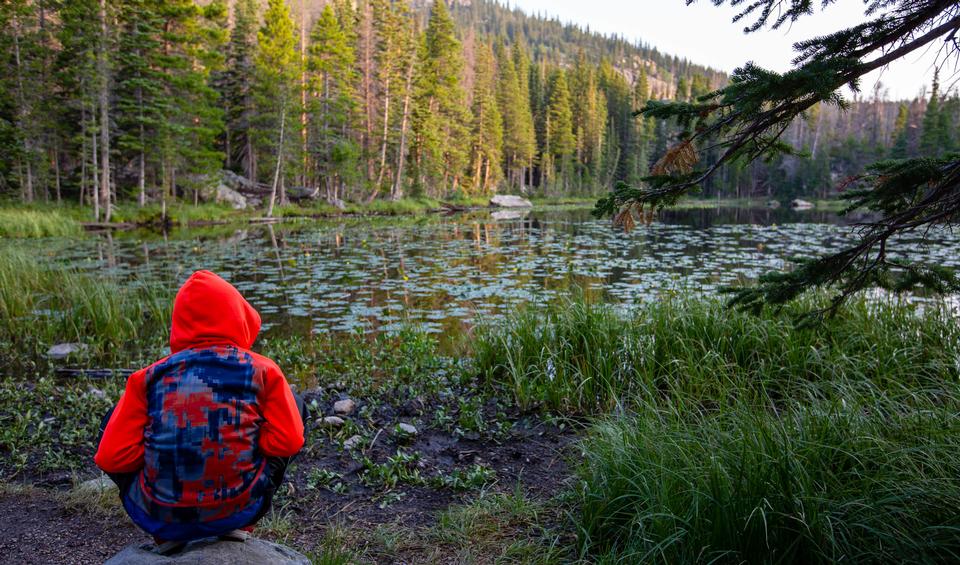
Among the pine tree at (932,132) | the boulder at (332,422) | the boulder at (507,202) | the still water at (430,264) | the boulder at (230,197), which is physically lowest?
the boulder at (332,422)

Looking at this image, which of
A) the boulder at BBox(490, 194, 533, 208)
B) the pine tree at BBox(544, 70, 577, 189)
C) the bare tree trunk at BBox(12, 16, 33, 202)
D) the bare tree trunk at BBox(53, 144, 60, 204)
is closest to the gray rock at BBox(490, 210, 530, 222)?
the boulder at BBox(490, 194, 533, 208)

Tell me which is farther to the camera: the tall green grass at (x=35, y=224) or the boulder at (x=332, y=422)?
the tall green grass at (x=35, y=224)

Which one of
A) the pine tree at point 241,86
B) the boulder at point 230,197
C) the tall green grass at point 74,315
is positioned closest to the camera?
the tall green grass at point 74,315

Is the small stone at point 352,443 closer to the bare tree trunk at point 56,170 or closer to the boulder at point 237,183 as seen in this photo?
the bare tree trunk at point 56,170

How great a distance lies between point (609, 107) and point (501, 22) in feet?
402

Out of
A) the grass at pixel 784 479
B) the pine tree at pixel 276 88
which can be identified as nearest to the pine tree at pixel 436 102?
the pine tree at pixel 276 88

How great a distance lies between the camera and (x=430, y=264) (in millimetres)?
14430

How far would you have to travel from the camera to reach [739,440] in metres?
2.64

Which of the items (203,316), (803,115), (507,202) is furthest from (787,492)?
(507,202)

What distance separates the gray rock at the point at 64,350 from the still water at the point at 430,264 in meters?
2.38

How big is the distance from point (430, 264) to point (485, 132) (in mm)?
43479

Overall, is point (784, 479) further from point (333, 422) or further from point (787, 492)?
point (333, 422)

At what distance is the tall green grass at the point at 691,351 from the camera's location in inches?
174

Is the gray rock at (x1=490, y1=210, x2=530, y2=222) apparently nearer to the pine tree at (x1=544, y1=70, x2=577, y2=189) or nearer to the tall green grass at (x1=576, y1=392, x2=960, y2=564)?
the pine tree at (x1=544, y1=70, x2=577, y2=189)
